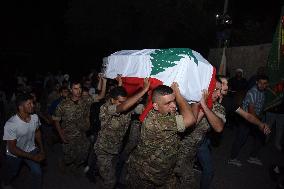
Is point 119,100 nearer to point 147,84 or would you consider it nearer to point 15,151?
point 147,84

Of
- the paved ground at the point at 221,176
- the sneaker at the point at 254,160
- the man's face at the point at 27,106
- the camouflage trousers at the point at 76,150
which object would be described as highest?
the man's face at the point at 27,106

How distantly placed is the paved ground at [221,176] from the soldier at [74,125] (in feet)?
1.34

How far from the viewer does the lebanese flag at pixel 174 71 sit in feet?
14.9

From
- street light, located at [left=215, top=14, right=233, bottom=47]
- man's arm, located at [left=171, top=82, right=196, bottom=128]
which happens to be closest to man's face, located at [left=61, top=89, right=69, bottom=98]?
man's arm, located at [left=171, top=82, right=196, bottom=128]

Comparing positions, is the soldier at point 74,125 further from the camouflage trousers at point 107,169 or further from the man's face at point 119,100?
the man's face at point 119,100

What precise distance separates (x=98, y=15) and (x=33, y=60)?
5866 millimetres

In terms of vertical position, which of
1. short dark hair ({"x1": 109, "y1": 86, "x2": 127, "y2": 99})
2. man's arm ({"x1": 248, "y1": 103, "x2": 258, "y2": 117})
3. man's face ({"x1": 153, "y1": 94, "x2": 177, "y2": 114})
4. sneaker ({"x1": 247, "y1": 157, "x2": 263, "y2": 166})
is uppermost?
man's face ({"x1": 153, "y1": 94, "x2": 177, "y2": 114})

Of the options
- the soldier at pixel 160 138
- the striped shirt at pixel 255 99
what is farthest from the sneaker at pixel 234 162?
the soldier at pixel 160 138

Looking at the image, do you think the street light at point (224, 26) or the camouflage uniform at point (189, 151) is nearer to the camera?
the camouflage uniform at point (189, 151)

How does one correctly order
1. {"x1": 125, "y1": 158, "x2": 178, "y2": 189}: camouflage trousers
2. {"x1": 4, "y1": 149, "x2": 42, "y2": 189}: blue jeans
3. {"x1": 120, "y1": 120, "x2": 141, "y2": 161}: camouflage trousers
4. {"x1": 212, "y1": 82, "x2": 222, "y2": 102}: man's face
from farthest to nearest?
1. {"x1": 120, "y1": 120, "x2": 141, "y2": 161}: camouflage trousers
2. {"x1": 212, "y1": 82, "x2": 222, "y2": 102}: man's face
3. {"x1": 4, "y1": 149, "x2": 42, "y2": 189}: blue jeans
4. {"x1": 125, "y1": 158, "x2": 178, "y2": 189}: camouflage trousers

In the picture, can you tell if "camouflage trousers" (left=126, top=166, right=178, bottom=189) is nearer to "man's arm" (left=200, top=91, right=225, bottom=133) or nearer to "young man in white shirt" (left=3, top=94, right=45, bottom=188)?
"man's arm" (left=200, top=91, right=225, bottom=133)

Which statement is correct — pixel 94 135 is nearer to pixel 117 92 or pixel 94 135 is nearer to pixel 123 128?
pixel 123 128

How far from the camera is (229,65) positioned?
16.6 meters

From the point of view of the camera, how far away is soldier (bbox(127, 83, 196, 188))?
12.9 feet
